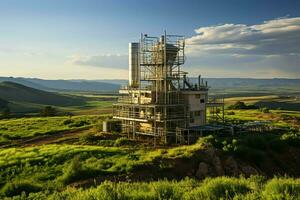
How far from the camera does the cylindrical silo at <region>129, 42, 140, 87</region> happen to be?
40312mm

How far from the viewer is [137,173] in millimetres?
23734

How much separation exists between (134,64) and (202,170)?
17.9 m

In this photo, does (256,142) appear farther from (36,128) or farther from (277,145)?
(36,128)

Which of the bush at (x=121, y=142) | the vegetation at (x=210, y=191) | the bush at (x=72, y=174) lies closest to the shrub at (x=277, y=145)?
the bush at (x=121, y=142)

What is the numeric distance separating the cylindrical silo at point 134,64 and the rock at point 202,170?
16.3m

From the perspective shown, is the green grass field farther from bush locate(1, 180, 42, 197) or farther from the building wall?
the building wall

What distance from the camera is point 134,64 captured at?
4044 centimetres

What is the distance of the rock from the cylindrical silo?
642 inches

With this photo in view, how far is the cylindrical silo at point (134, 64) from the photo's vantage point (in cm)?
4031

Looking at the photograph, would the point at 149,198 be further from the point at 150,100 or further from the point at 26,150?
the point at 150,100

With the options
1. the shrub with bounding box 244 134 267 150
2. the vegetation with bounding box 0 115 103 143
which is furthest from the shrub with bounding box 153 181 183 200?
the vegetation with bounding box 0 115 103 143

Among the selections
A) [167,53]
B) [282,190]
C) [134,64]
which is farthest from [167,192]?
[134,64]

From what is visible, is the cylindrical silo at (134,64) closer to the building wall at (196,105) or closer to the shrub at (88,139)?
the building wall at (196,105)

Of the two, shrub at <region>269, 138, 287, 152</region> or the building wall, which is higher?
the building wall
